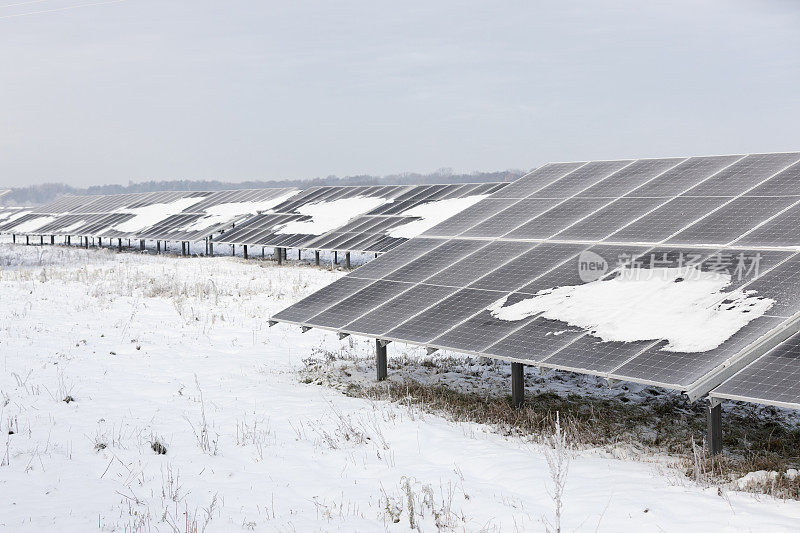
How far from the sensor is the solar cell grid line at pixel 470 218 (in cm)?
1923

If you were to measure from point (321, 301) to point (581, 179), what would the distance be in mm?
8623

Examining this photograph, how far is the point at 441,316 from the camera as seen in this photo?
563 inches

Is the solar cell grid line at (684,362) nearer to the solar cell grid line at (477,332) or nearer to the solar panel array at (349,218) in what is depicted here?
the solar cell grid line at (477,332)

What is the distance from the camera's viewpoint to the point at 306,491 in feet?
32.1

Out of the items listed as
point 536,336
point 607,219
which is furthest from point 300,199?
point 536,336

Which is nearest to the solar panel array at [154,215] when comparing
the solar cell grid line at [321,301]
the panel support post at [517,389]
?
the solar cell grid line at [321,301]

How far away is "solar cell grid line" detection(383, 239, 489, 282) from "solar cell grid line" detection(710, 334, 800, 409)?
7833 mm

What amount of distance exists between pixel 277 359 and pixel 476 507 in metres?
11.0

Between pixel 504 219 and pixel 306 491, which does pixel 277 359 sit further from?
pixel 306 491

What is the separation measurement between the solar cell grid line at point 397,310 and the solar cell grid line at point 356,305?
0.87 feet

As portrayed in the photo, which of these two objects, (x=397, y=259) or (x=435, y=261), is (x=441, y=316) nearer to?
(x=435, y=261)

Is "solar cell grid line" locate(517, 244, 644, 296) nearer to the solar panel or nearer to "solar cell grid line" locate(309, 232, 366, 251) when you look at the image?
the solar panel

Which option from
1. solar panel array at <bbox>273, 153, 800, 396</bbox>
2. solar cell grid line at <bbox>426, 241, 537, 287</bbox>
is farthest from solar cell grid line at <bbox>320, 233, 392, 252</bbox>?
solar cell grid line at <bbox>426, 241, 537, 287</bbox>

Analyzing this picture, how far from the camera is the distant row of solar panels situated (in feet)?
140
